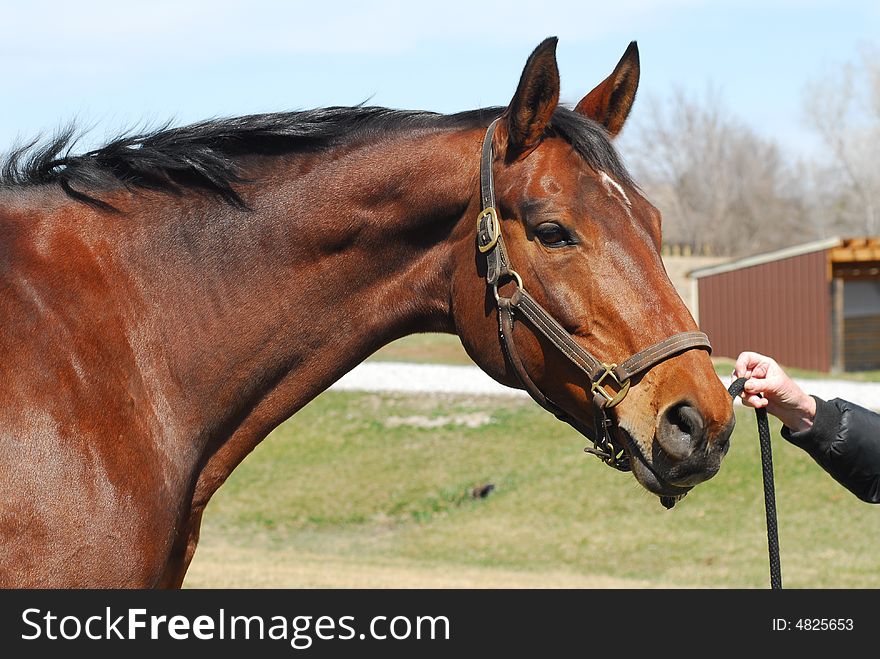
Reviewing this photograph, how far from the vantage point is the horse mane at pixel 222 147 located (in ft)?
10.2

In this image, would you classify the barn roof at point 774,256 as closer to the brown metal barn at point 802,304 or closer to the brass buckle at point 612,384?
the brown metal barn at point 802,304

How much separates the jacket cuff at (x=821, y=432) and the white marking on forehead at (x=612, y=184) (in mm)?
1318

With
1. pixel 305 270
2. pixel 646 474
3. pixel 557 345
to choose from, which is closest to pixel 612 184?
pixel 557 345

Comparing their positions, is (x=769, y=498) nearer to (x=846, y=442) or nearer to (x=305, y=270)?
(x=846, y=442)

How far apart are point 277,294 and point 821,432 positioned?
6.96ft

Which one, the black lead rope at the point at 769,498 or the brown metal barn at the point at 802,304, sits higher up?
Answer: the black lead rope at the point at 769,498

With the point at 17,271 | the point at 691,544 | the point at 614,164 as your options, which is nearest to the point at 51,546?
the point at 17,271

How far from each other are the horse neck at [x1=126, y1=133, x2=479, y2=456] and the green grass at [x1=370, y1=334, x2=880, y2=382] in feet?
74.2

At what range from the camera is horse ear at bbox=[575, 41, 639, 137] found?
334 centimetres

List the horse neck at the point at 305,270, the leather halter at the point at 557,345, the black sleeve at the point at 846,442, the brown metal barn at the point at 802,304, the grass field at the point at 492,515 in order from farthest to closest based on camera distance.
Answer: the brown metal barn at the point at 802,304 → the grass field at the point at 492,515 → the black sleeve at the point at 846,442 → the horse neck at the point at 305,270 → the leather halter at the point at 557,345

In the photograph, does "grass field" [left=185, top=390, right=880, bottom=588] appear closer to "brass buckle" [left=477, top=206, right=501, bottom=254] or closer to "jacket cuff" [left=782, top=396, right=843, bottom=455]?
"jacket cuff" [left=782, top=396, right=843, bottom=455]

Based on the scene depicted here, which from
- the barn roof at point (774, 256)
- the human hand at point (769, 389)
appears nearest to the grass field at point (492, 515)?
the human hand at point (769, 389)

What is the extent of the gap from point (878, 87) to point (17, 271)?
202ft

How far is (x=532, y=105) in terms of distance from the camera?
306cm
